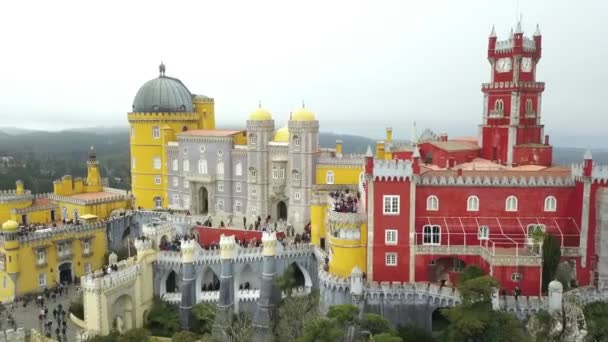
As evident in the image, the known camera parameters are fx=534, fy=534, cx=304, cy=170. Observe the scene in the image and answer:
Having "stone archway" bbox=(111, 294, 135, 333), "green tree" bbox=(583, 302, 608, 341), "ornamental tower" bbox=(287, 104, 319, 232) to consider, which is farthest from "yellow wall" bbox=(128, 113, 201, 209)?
"green tree" bbox=(583, 302, 608, 341)

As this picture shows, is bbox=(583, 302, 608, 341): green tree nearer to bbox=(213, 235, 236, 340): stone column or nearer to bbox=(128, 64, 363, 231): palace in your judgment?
bbox=(128, 64, 363, 231): palace

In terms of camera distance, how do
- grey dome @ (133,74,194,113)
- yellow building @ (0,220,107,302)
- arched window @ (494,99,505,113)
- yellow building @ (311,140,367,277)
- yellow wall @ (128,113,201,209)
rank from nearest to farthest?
yellow building @ (311,140,367,277)
yellow building @ (0,220,107,302)
arched window @ (494,99,505,113)
yellow wall @ (128,113,201,209)
grey dome @ (133,74,194,113)

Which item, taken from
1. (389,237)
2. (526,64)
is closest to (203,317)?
A: (389,237)

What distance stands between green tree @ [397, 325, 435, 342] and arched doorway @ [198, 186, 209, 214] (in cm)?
2930

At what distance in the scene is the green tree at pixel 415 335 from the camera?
34.8m

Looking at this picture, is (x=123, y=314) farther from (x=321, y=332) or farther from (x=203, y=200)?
(x=203, y=200)

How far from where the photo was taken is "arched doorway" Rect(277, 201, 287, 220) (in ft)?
177

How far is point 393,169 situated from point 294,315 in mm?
12338

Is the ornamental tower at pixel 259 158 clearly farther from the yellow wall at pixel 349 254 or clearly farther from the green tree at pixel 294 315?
the yellow wall at pixel 349 254

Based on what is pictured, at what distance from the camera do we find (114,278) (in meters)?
37.6

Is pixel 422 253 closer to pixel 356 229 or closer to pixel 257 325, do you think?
pixel 356 229

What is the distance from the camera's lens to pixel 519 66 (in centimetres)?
4328

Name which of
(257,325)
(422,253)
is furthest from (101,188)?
(422,253)

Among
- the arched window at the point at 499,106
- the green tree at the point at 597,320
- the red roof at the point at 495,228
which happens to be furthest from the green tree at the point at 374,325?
the arched window at the point at 499,106
